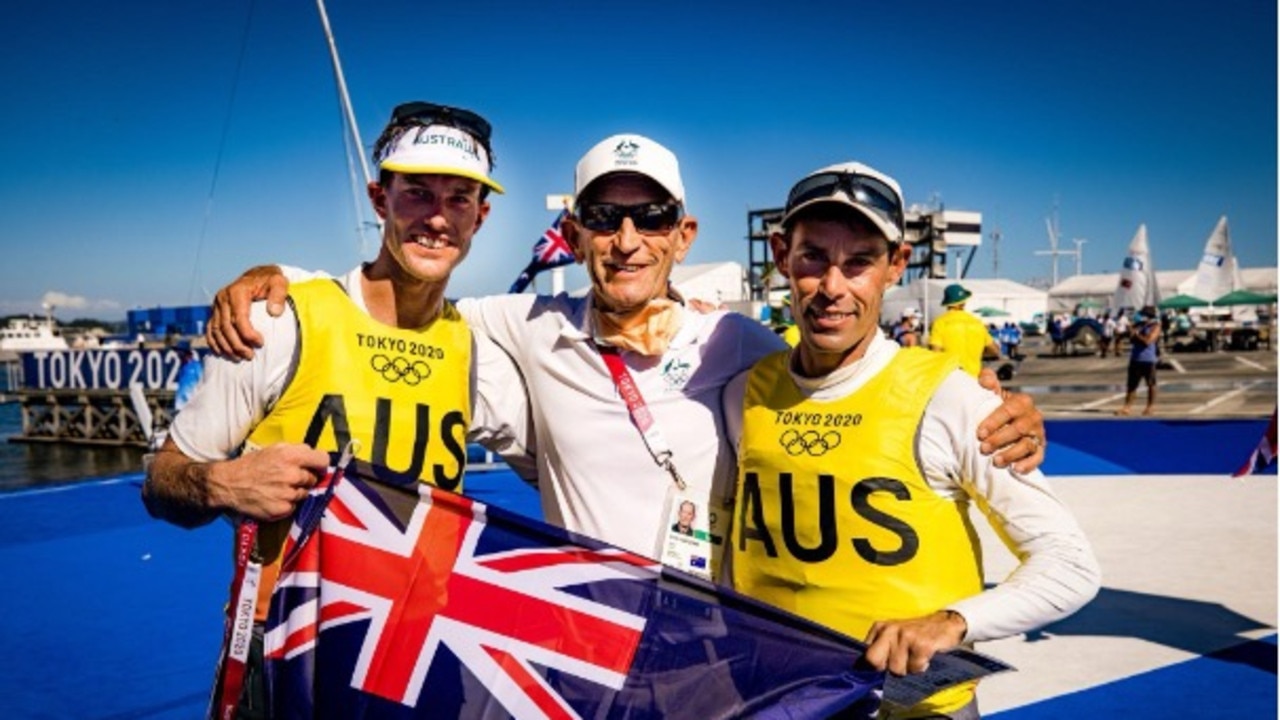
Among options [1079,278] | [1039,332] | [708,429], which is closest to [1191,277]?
[1079,278]

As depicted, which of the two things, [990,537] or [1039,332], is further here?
[1039,332]

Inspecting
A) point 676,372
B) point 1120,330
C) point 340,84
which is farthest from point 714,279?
point 676,372

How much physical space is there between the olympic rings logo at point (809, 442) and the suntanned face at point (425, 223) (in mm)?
1207

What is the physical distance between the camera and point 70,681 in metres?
5.21

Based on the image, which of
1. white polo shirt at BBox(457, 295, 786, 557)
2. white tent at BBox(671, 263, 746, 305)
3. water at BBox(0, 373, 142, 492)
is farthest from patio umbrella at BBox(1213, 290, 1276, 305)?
white polo shirt at BBox(457, 295, 786, 557)

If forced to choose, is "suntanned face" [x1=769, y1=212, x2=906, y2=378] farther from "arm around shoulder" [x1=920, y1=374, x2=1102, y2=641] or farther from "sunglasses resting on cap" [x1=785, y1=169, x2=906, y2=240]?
"arm around shoulder" [x1=920, y1=374, x2=1102, y2=641]

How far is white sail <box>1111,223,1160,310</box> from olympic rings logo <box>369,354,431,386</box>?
140 feet

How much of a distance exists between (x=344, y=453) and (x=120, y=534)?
342 inches

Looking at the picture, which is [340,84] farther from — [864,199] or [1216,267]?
[1216,267]

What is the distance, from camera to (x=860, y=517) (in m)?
2.21

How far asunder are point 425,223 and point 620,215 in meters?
0.62

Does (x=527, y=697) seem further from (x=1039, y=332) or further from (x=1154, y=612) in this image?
(x=1039, y=332)

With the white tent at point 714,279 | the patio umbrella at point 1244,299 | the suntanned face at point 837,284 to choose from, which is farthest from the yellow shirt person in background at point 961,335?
the white tent at point 714,279

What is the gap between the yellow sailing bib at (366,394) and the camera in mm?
2570
